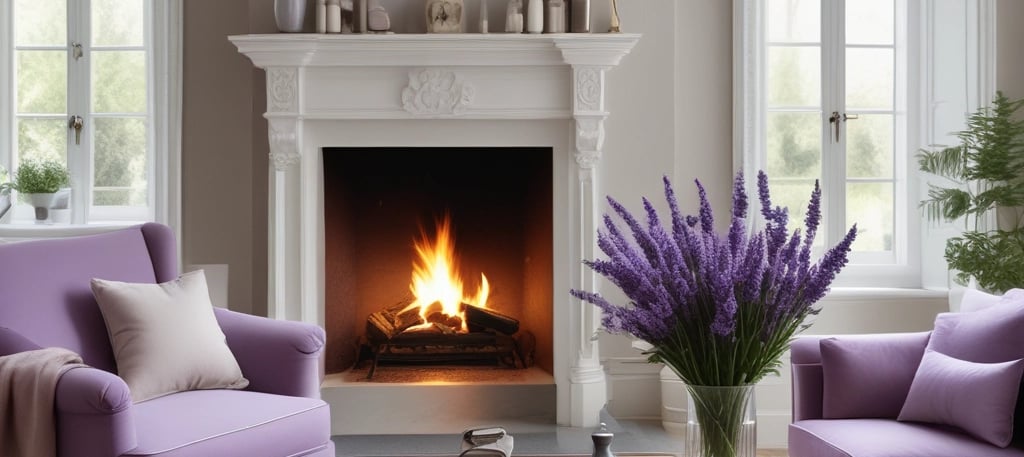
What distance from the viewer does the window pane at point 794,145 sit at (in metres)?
4.46

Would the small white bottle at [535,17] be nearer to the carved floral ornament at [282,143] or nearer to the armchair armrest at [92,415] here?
the carved floral ornament at [282,143]

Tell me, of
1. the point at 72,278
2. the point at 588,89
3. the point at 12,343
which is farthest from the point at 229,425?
the point at 588,89

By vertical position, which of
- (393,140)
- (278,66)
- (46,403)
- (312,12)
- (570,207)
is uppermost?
(312,12)

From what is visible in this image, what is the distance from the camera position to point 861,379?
2838 mm

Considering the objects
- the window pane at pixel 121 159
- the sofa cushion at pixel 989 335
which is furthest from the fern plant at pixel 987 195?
the window pane at pixel 121 159

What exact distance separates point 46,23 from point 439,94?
6.63 feet

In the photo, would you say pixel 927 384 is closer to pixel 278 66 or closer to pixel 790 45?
pixel 790 45

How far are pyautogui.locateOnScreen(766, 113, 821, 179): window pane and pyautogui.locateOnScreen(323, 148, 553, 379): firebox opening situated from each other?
3.59ft

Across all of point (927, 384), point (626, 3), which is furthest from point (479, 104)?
point (927, 384)

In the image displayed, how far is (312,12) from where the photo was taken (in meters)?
4.10

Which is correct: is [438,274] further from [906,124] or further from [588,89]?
[906,124]

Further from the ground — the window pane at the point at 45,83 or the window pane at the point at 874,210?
→ the window pane at the point at 45,83

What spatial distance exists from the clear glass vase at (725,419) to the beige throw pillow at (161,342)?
1831 millimetres

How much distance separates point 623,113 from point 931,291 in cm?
156
